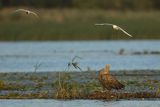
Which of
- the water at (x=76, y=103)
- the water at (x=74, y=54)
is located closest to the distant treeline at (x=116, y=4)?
the water at (x=74, y=54)

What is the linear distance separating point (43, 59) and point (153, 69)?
7.53 meters

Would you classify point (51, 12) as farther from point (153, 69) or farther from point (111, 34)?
point (153, 69)

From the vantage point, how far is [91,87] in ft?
67.3

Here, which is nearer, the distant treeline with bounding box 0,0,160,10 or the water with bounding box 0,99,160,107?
the water with bounding box 0,99,160,107

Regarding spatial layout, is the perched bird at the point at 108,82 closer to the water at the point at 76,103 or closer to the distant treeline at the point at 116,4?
the water at the point at 76,103

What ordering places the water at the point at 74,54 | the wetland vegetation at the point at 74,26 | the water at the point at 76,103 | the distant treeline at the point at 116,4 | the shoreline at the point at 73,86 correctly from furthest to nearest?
the distant treeline at the point at 116,4 < the wetland vegetation at the point at 74,26 < the water at the point at 74,54 < the shoreline at the point at 73,86 < the water at the point at 76,103

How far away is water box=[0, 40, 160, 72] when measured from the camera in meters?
28.9

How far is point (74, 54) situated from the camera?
35.6 metres

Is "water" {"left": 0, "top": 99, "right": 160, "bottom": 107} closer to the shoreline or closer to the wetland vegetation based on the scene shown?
the shoreline

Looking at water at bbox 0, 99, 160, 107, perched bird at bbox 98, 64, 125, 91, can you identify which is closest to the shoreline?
perched bird at bbox 98, 64, 125, 91

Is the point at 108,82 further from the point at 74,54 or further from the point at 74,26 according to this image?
the point at 74,26

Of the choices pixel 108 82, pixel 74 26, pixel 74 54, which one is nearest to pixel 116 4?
pixel 74 26

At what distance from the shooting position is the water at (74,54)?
2895cm

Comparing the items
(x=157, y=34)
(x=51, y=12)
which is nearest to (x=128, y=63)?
(x=157, y=34)
